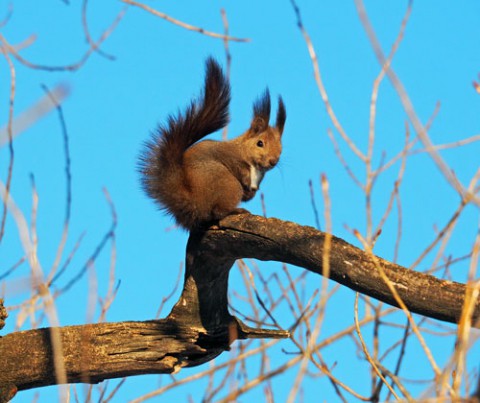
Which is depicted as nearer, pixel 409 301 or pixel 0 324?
pixel 409 301

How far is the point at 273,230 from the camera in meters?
3.39

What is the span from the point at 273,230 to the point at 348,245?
40cm

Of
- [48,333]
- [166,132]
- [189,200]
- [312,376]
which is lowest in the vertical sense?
[312,376]

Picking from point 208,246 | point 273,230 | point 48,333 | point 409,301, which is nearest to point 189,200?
point 208,246

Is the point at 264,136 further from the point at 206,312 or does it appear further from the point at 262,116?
the point at 206,312

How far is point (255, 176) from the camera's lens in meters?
4.48

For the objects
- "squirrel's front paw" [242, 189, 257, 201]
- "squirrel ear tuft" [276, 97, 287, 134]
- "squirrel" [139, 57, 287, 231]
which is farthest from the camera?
"squirrel ear tuft" [276, 97, 287, 134]

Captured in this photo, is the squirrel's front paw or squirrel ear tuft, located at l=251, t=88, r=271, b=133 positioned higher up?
squirrel ear tuft, located at l=251, t=88, r=271, b=133

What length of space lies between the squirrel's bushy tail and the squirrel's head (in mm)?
608

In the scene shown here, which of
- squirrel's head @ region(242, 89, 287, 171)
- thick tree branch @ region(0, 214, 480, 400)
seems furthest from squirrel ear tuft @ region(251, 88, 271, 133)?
thick tree branch @ region(0, 214, 480, 400)

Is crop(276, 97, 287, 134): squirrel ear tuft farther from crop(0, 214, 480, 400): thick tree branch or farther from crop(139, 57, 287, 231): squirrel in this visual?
crop(0, 214, 480, 400): thick tree branch

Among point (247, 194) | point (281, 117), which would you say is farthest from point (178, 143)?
point (281, 117)

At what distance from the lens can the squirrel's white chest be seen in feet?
14.5

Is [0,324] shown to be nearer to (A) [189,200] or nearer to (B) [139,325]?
(B) [139,325]
